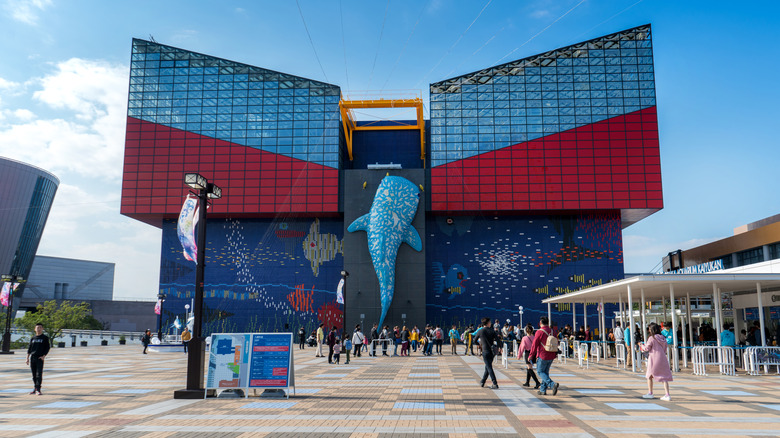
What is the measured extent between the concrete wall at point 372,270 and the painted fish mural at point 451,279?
347 cm

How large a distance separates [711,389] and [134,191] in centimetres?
4941

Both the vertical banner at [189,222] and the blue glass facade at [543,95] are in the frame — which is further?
the blue glass facade at [543,95]

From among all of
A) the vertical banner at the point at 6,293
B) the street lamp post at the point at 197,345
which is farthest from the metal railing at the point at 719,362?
the vertical banner at the point at 6,293

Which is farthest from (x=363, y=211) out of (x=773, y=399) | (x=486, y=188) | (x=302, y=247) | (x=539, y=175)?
(x=773, y=399)

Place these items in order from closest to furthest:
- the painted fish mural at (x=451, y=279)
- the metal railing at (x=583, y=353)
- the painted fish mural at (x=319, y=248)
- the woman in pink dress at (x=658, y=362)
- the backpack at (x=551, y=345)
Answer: the woman in pink dress at (x=658, y=362), the backpack at (x=551, y=345), the metal railing at (x=583, y=353), the painted fish mural at (x=451, y=279), the painted fish mural at (x=319, y=248)

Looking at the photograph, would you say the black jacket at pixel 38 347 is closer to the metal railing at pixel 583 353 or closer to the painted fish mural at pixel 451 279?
the metal railing at pixel 583 353

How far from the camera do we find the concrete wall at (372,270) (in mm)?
48844

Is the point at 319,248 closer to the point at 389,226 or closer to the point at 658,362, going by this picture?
the point at 389,226

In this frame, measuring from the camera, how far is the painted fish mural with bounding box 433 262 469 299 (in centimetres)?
5206

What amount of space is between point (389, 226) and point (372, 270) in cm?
403

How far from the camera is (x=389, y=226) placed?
48625mm

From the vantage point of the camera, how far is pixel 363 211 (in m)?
50.8

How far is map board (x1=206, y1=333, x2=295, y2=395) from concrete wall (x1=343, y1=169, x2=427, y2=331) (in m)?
35.9

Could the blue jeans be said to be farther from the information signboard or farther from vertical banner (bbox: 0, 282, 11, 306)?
vertical banner (bbox: 0, 282, 11, 306)
